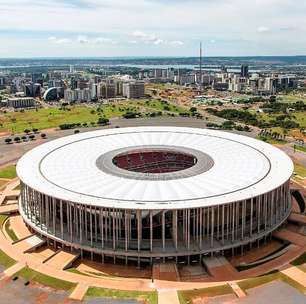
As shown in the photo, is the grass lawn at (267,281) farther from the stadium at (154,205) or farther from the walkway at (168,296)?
the walkway at (168,296)

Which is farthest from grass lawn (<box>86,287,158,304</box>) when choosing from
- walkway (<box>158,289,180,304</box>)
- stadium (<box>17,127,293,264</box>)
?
stadium (<box>17,127,293,264</box>)

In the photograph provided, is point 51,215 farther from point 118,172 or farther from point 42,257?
point 118,172

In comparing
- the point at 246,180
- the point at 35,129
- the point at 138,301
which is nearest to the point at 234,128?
the point at 35,129

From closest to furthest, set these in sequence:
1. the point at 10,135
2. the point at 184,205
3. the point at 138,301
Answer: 1. the point at 138,301
2. the point at 184,205
3. the point at 10,135

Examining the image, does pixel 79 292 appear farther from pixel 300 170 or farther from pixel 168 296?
pixel 300 170

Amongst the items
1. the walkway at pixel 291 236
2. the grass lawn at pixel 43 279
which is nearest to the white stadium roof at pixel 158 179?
the walkway at pixel 291 236

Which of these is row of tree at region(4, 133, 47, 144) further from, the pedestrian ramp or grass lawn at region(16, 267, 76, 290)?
grass lawn at region(16, 267, 76, 290)
